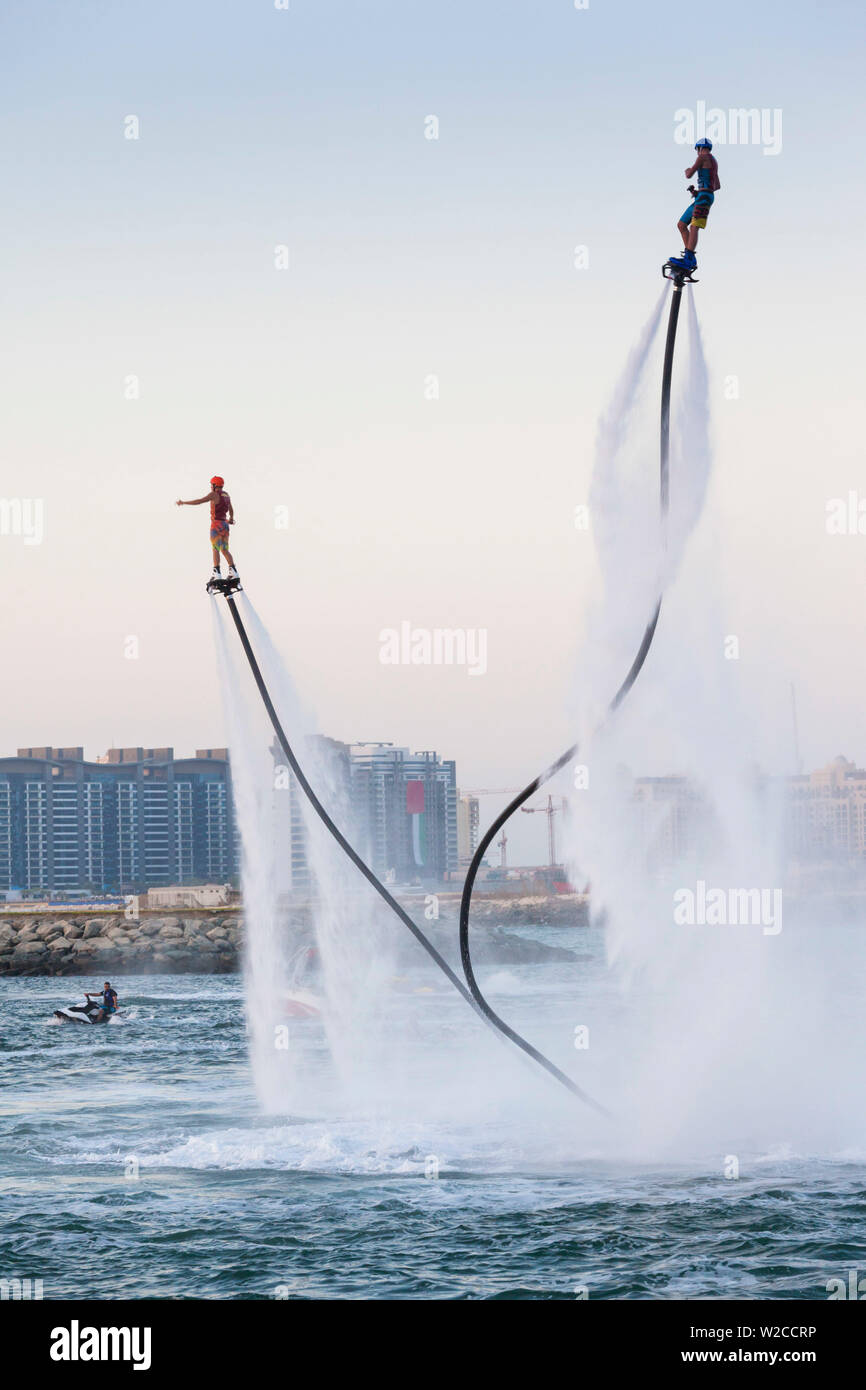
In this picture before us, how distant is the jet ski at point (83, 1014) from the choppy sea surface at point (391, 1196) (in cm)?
2527

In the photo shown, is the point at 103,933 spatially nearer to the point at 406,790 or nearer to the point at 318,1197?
the point at 406,790

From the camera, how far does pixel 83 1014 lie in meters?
66.1

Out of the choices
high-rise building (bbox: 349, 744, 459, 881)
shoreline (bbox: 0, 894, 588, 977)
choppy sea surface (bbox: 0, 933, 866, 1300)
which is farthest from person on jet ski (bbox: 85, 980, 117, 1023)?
high-rise building (bbox: 349, 744, 459, 881)

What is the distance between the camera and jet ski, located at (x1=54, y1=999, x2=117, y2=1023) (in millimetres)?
65562

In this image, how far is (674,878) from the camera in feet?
96.0

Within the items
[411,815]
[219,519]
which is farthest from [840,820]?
[219,519]

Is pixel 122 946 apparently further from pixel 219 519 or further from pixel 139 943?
pixel 219 519

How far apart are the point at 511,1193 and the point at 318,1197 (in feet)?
10.9

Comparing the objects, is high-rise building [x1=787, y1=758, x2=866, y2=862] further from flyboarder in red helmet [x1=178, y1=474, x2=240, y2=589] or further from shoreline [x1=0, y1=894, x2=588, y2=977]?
flyboarder in red helmet [x1=178, y1=474, x2=240, y2=589]

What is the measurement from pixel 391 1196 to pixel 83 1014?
44395 millimetres

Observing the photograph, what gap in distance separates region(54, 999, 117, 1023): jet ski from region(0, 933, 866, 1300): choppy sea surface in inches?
995

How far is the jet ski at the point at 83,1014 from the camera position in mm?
65562
